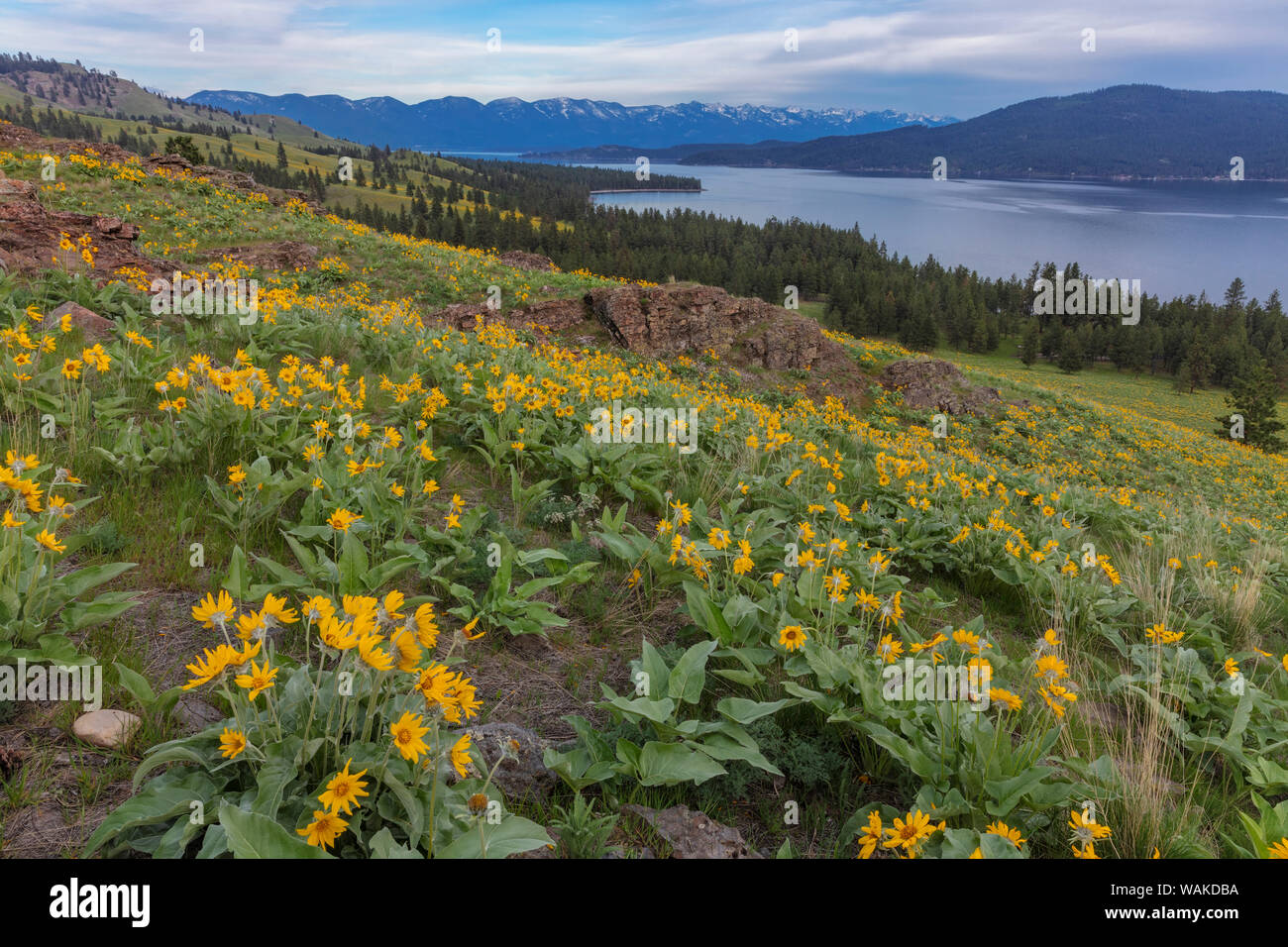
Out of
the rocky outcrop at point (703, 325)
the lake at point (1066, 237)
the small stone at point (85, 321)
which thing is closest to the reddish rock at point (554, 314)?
the rocky outcrop at point (703, 325)

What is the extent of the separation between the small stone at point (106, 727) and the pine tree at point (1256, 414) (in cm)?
4934

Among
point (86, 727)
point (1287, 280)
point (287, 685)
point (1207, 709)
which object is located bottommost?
point (1207, 709)

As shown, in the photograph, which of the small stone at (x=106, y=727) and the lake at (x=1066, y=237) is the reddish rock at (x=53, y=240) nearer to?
the small stone at (x=106, y=727)

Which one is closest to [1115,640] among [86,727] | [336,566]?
[336,566]

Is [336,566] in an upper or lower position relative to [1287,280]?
lower

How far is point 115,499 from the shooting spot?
3400 millimetres

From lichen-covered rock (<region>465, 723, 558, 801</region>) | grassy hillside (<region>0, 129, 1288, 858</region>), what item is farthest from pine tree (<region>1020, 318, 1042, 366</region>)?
lichen-covered rock (<region>465, 723, 558, 801</region>)

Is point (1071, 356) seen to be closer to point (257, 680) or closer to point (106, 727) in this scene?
point (257, 680)
